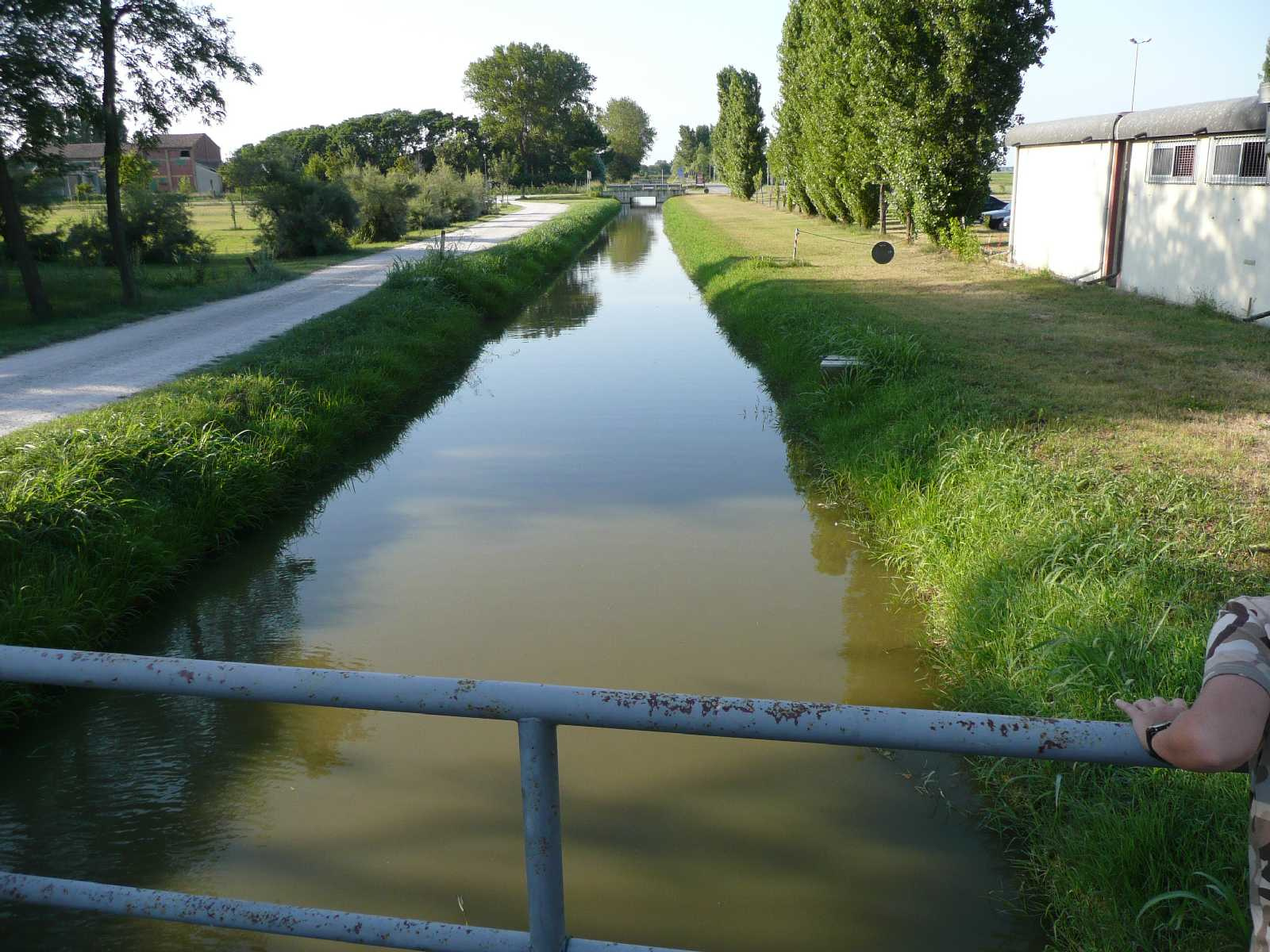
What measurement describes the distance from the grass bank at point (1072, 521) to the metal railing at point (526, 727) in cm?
227

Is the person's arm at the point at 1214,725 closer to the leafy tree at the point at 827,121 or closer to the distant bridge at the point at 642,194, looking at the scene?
the leafy tree at the point at 827,121

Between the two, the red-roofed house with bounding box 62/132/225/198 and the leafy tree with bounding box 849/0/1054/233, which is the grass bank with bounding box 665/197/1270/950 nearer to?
the leafy tree with bounding box 849/0/1054/233

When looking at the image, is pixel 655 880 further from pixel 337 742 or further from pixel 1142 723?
pixel 1142 723

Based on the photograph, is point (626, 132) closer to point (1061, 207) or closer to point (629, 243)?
point (629, 243)

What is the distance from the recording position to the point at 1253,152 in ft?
43.2

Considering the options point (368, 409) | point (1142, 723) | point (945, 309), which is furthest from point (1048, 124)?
point (1142, 723)

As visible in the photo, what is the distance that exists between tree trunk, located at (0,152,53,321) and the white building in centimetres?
1689

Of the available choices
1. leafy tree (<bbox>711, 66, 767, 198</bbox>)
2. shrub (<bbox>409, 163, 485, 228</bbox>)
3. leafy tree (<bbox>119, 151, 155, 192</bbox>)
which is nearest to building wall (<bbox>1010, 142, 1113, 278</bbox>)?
leafy tree (<bbox>119, 151, 155, 192</bbox>)

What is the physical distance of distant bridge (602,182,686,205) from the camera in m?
88.9

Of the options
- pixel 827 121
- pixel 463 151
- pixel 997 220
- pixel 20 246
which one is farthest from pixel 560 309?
pixel 463 151

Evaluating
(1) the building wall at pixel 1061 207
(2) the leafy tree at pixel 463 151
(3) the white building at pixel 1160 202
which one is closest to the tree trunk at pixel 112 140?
(3) the white building at pixel 1160 202

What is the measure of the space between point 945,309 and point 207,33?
12881mm

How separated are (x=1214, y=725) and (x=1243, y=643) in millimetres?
151

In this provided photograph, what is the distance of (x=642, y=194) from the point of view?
96312 mm
